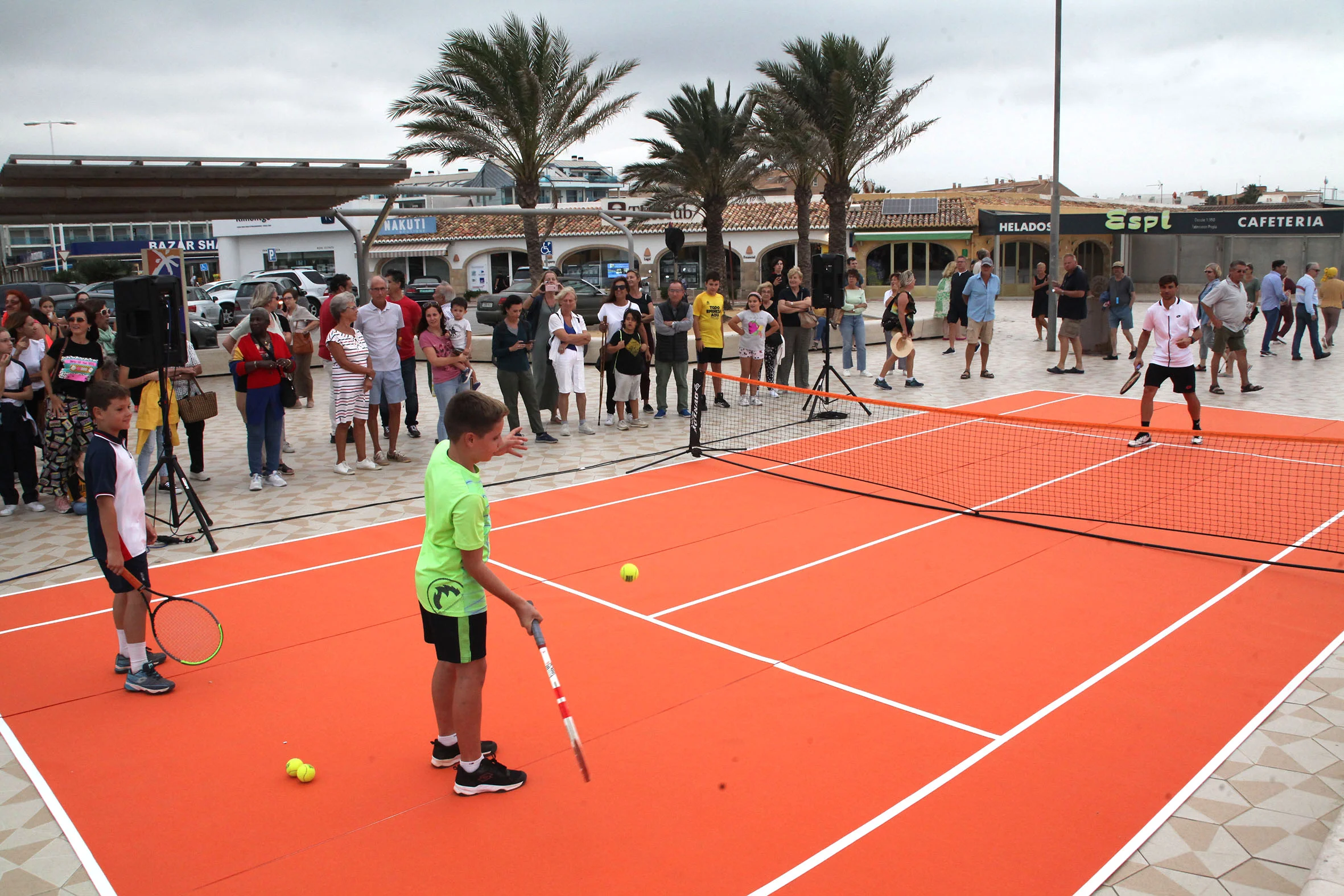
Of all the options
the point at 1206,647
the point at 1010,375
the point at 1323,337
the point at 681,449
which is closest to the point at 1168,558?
the point at 1206,647

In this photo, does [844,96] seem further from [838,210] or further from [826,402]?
[826,402]

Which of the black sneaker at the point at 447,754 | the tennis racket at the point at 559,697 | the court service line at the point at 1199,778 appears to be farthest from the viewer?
the black sneaker at the point at 447,754

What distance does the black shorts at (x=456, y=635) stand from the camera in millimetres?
4348

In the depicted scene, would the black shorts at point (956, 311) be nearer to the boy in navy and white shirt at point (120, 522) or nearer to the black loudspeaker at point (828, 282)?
the black loudspeaker at point (828, 282)

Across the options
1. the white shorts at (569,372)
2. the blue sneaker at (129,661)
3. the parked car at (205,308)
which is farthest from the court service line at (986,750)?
the parked car at (205,308)

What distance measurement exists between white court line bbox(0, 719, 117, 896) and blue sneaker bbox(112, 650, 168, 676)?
651 mm

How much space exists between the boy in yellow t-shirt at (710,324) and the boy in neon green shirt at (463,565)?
9461mm

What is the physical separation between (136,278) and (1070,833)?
7866mm

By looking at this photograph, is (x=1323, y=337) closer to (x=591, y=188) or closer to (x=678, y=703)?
(x=678, y=703)

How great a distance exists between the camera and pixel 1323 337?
64.1 ft

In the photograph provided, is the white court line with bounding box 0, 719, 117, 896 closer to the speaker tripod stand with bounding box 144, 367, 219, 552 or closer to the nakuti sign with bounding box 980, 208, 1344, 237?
the speaker tripod stand with bounding box 144, 367, 219, 552

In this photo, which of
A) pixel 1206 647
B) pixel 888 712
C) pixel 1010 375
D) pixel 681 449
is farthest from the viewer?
pixel 1010 375

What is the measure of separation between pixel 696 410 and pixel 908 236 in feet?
111

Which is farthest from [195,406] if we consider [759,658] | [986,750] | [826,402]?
[986,750]
